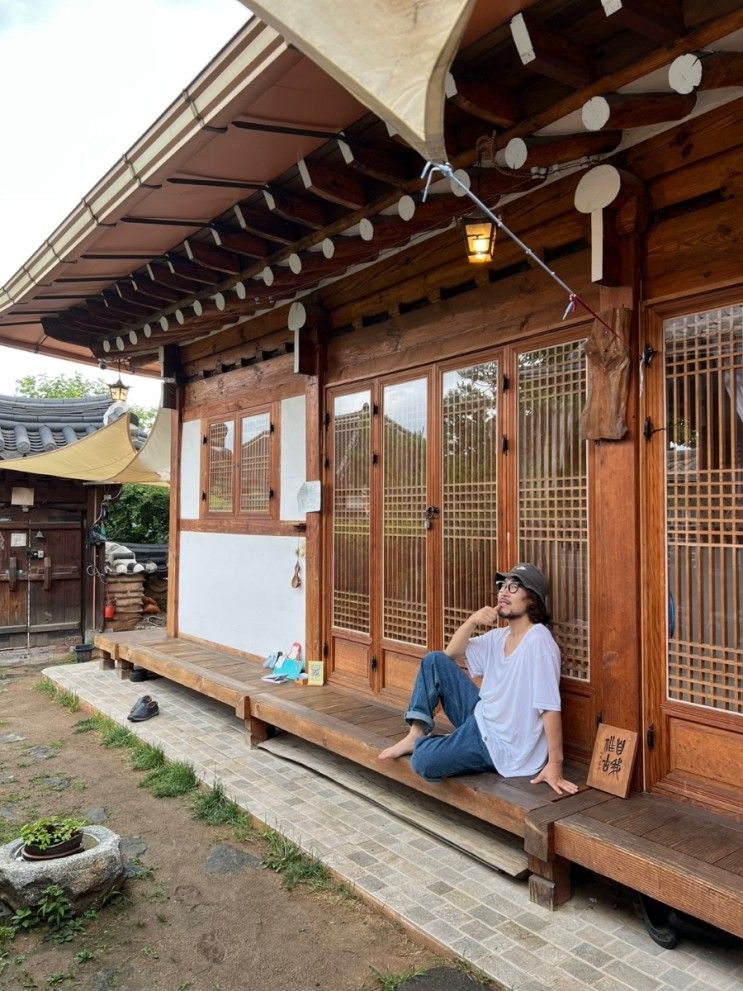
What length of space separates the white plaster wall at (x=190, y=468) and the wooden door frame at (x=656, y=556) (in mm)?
4980

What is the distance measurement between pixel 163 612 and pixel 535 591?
9.93 metres

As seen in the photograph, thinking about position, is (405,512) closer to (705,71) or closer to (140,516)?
(705,71)

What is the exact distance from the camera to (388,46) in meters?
1.51

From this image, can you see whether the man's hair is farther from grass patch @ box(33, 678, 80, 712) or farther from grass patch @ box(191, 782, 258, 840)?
grass patch @ box(33, 678, 80, 712)

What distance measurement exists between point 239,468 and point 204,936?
419 centimetres

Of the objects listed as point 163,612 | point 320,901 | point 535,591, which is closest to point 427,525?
point 535,591

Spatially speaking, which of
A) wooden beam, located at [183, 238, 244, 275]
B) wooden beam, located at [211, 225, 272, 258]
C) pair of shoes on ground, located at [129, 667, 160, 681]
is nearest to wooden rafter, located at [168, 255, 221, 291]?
wooden beam, located at [183, 238, 244, 275]

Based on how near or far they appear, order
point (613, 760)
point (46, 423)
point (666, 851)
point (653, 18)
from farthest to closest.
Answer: point (46, 423)
point (613, 760)
point (666, 851)
point (653, 18)

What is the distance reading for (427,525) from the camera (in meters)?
4.39

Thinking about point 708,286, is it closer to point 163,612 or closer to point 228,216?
point 228,216

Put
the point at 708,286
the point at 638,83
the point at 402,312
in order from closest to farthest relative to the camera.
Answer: the point at 638,83 → the point at 708,286 → the point at 402,312

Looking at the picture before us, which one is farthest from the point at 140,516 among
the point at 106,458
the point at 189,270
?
the point at 189,270

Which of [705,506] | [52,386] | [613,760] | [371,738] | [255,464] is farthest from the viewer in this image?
[52,386]

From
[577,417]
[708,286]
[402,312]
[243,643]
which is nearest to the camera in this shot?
[708,286]
